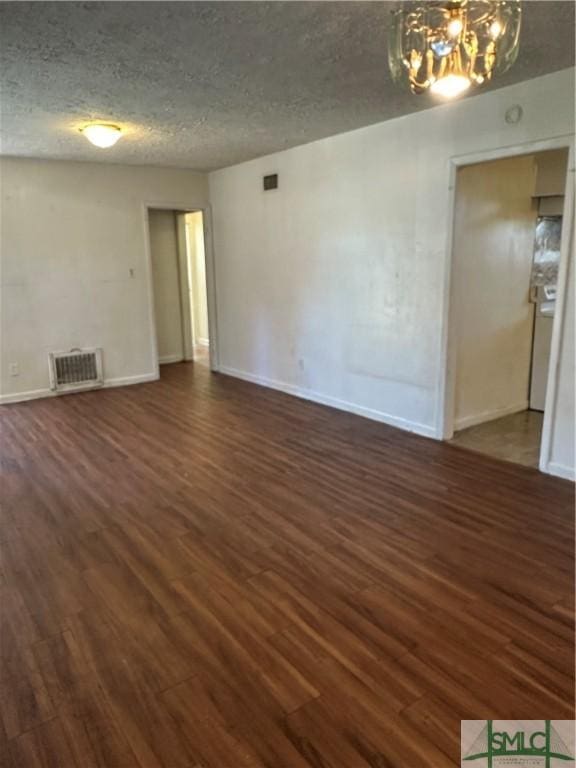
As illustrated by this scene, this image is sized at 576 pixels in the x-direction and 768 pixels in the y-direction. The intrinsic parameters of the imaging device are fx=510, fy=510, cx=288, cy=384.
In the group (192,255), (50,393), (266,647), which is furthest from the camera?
(192,255)

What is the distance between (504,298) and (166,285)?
497 cm

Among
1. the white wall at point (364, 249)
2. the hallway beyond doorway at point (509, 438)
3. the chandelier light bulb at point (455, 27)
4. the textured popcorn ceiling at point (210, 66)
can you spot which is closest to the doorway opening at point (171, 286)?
the white wall at point (364, 249)

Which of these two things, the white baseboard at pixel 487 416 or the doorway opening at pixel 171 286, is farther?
the doorway opening at pixel 171 286

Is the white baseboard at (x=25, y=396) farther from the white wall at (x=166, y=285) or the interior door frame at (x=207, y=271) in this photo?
the white wall at (x=166, y=285)

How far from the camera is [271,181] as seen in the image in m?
5.49

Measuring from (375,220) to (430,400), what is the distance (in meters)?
1.60

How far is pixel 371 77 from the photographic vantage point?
3096 mm

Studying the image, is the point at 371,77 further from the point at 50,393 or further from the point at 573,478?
the point at 50,393

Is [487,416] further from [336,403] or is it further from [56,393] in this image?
[56,393]

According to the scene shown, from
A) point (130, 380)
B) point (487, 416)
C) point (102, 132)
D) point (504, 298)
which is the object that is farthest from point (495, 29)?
point (130, 380)

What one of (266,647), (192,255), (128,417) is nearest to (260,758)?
(266,647)

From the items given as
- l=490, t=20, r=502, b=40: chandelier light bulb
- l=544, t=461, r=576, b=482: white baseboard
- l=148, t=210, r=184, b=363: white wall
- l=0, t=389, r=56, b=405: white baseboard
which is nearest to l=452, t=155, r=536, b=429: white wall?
l=544, t=461, r=576, b=482: white baseboard

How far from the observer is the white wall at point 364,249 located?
365 cm

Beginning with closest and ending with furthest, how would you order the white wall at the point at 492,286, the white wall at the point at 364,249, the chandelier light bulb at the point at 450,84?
the chandelier light bulb at the point at 450,84, the white wall at the point at 364,249, the white wall at the point at 492,286
